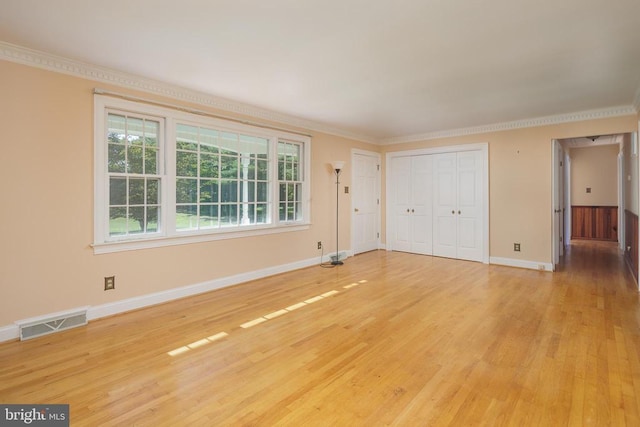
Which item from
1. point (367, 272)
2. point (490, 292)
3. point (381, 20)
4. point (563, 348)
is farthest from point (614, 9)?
point (367, 272)

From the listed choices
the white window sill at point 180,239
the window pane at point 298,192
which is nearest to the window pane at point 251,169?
the white window sill at point 180,239

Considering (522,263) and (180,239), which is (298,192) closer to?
(180,239)

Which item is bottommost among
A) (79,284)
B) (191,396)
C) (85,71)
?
(191,396)

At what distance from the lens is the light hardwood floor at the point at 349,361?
1.88 metres

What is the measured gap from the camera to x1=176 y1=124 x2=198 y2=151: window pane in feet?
12.8

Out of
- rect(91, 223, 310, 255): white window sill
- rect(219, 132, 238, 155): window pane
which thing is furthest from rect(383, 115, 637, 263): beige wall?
rect(219, 132, 238, 155): window pane

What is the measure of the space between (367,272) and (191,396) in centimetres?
360

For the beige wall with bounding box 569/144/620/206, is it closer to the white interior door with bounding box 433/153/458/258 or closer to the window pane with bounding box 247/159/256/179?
the white interior door with bounding box 433/153/458/258

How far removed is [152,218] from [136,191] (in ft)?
1.14

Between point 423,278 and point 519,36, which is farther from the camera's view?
point 423,278

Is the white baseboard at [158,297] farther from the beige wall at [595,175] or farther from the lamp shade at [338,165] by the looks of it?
the beige wall at [595,175]

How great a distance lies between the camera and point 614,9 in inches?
87.8

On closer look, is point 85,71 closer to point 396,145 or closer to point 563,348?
point 563,348

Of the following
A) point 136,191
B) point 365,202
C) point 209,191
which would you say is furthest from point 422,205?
point 136,191
